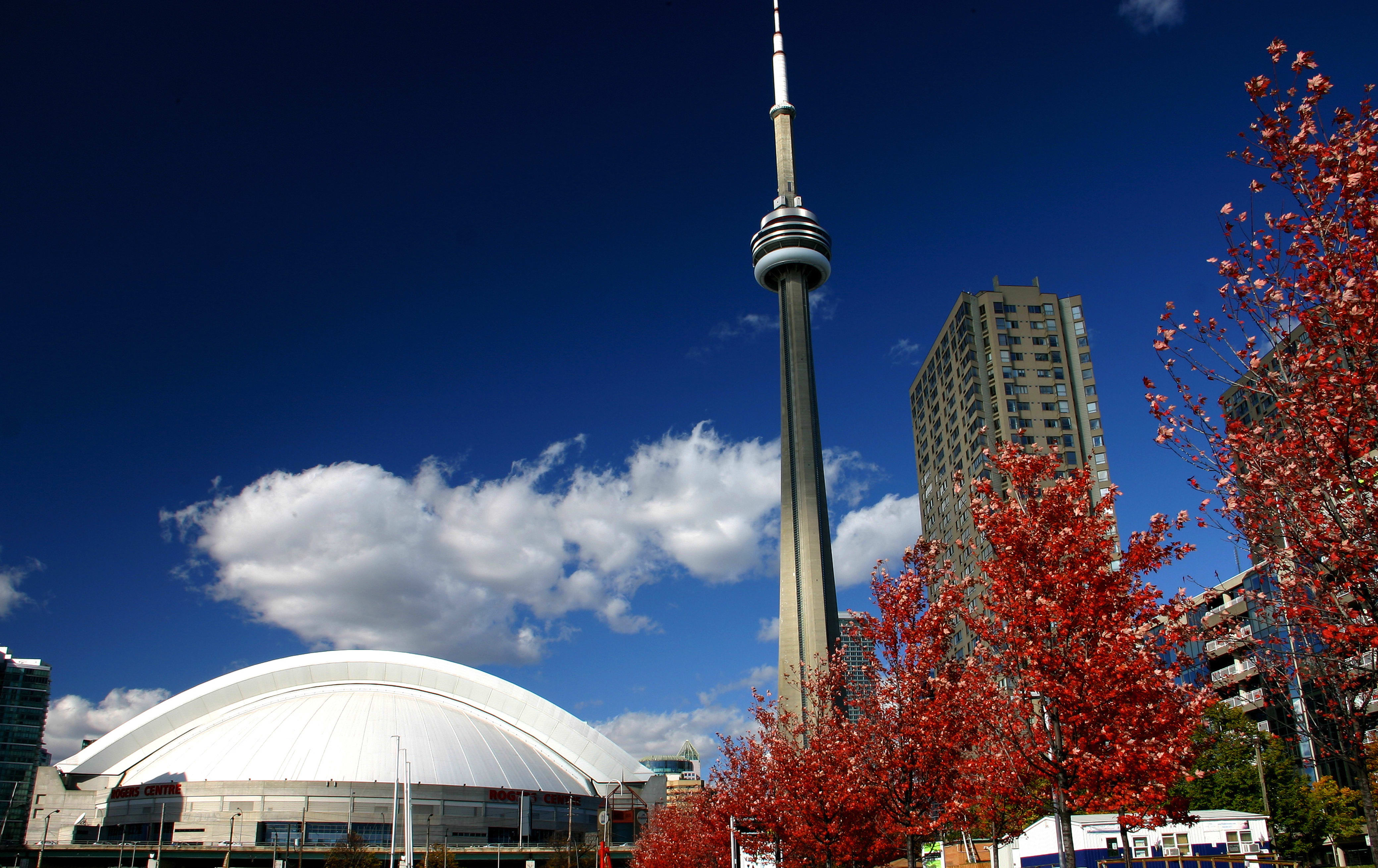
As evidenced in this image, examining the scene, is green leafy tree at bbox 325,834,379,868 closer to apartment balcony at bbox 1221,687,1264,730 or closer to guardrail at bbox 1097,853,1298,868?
guardrail at bbox 1097,853,1298,868

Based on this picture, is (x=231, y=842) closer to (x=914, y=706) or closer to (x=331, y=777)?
(x=331, y=777)

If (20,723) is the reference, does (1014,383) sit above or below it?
above

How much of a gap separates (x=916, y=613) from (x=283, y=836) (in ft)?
212

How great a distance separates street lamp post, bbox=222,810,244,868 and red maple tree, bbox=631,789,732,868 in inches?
1228

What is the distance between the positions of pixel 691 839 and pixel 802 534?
5537 centimetres

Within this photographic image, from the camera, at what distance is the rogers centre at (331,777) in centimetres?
7031

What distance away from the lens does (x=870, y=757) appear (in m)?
25.9

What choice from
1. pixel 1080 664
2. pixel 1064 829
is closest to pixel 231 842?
pixel 1064 829

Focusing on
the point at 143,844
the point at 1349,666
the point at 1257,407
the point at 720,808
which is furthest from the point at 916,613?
the point at 1257,407

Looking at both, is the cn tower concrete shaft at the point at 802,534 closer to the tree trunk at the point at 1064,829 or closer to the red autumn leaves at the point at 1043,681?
the red autumn leaves at the point at 1043,681

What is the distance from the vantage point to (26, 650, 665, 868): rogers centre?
70312mm

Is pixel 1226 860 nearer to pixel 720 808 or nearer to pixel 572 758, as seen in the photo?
pixel 720 808

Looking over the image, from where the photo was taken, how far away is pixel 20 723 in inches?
6171

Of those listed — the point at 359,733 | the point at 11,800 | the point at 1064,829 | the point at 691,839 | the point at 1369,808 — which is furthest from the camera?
the point at 11,800
